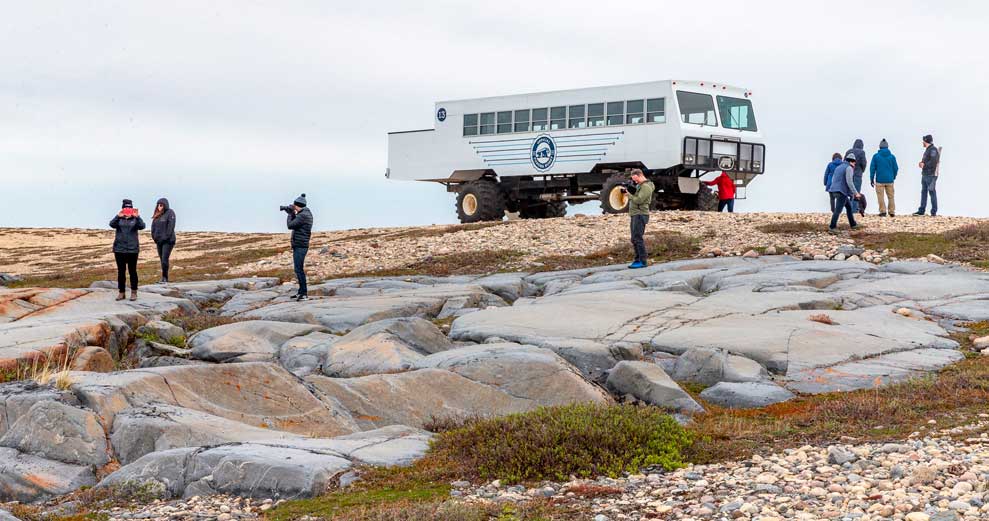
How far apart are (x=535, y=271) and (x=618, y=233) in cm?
423

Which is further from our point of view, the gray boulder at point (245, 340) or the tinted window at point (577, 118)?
the tinted window at point (577, 118)

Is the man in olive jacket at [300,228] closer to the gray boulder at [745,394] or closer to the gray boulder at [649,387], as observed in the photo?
the gray boulder at [649,387]

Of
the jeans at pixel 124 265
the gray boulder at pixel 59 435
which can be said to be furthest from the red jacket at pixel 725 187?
the gray boulder at pixel 59 435

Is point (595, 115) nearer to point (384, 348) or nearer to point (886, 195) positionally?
point (886, 195)

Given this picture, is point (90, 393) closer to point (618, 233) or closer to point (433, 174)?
point (618, 233)

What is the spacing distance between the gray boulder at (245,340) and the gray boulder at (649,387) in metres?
5.67

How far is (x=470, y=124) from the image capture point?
36094mm

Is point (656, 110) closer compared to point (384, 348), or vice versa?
point (384, 348)

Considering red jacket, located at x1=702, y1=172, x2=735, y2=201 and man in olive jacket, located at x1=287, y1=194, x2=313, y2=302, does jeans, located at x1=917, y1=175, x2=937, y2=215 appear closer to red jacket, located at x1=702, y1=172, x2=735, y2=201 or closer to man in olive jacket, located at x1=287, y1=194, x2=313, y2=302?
red jacket, located at x1=702, y1=172, x2=735, y2=201

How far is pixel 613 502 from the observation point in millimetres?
7141

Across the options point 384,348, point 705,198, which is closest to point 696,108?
point 705,198

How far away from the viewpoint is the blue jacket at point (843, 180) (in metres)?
24.2

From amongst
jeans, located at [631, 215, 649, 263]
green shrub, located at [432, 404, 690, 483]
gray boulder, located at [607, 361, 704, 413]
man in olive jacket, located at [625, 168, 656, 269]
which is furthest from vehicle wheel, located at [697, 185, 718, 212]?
green shrub, located at [432, 404, 690, 483]

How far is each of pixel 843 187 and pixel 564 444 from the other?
1887 centimetres
